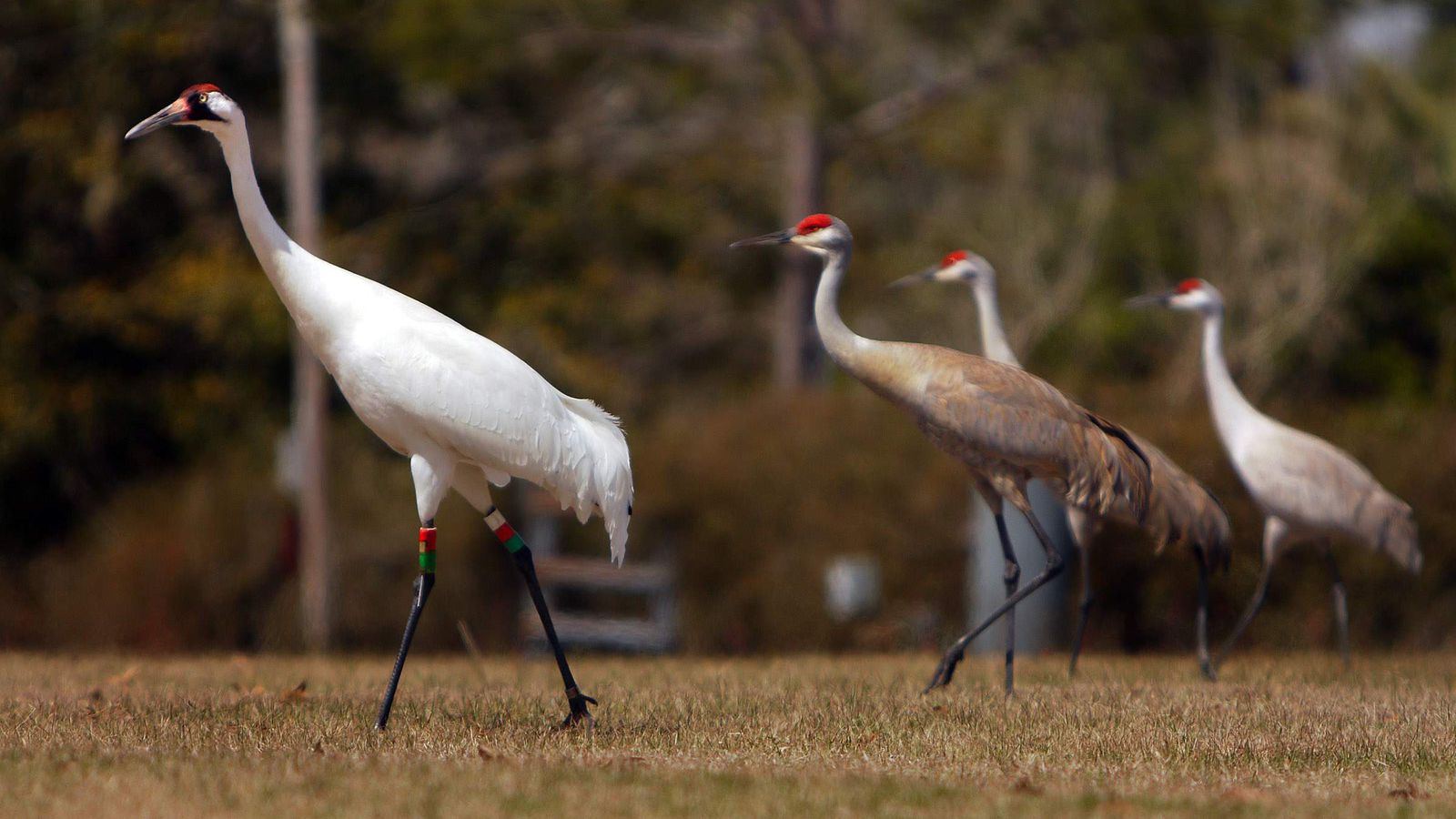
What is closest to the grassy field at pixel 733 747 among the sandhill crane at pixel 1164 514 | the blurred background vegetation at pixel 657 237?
the sandhill crane at pixel 1164 514

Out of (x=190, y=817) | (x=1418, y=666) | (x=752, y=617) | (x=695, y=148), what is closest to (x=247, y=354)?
(x=695, y=148)

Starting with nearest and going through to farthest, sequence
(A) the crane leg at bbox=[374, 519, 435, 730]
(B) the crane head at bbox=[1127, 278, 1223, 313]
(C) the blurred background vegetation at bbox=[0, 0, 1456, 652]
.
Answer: (A) the crane leg at bbox=[374, 519, 435, 730] < (B) the crane head at bbox=[1127, 278, 1223, 313] < (C) the blurred background vegetation at bbox=[0, 0, 1456, 652]

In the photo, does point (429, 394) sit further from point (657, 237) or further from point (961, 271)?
point (657, 237)

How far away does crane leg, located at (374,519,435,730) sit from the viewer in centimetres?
598

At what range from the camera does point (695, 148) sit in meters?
20.1

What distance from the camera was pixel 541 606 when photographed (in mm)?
6281

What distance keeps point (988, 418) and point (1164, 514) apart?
144 cm

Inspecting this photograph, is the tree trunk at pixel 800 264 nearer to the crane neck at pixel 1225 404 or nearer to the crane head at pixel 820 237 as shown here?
the crane neck at pixel 1225 404

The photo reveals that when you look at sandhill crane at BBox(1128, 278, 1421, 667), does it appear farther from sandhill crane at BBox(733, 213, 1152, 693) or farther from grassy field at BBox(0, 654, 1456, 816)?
sandhill crane at BBox(733, 213, 1152, 693)

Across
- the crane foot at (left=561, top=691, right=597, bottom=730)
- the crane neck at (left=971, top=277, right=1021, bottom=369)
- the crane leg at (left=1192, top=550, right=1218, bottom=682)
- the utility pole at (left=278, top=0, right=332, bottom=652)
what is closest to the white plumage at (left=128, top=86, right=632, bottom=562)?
the crane foot at (left=561, top=691, right=597, bottom=730)

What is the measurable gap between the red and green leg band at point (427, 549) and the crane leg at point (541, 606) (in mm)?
210

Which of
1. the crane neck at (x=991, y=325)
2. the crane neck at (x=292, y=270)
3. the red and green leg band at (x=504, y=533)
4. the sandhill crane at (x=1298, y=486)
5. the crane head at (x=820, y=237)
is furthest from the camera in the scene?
the sandhill crane at (x=1298, y=486)

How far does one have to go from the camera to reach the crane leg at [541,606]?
6.15 metres

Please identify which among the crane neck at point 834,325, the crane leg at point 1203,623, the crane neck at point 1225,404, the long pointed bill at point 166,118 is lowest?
the crane leg at point 1203,623
